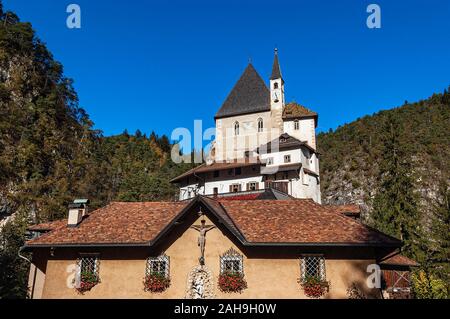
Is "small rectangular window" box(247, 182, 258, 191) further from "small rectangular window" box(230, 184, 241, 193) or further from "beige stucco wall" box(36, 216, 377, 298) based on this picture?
"beige stucco wall" box(36, 216, 377, 298)

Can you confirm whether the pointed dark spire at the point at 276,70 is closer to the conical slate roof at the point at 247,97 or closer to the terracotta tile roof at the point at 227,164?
the conical slate roof at the point at 247,97

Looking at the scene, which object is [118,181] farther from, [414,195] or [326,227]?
[326,227]

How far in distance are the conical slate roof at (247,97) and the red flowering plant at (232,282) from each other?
40.1 m

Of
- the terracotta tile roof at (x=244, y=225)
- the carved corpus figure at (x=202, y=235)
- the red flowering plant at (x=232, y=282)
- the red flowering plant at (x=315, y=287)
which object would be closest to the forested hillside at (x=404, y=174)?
the terracotta tile roof at (x=244, y=225)

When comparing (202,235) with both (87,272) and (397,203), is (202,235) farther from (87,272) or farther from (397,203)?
(397,203)

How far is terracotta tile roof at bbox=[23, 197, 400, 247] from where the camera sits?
585 inches

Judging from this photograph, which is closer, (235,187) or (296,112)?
(235,187)

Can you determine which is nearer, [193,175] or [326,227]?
[326,227]

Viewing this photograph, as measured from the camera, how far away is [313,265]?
14852 millimetres

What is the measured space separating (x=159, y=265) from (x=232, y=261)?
10.3 feet

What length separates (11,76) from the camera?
4831 centimetres

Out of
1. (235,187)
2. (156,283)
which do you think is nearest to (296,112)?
(235,187)

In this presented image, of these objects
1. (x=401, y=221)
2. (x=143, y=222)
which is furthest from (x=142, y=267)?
(x=401, y=221)
